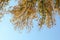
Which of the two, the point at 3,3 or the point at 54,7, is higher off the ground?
the point at 3,3

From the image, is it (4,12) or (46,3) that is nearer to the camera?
(46,3)

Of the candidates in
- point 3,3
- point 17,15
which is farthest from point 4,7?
point 17,15

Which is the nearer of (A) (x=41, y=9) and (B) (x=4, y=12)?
(A) (x=41, y=9)

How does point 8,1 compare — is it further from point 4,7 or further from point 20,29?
point 20,29

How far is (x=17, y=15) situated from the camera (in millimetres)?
2990

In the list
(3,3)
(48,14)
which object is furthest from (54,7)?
(3,3)

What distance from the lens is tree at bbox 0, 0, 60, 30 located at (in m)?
2.91

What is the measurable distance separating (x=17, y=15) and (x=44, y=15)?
44 centimetres

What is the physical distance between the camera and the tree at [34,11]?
2912 mm

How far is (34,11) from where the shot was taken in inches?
117

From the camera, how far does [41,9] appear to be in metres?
2.91

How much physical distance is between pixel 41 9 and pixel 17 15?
0.40 meters

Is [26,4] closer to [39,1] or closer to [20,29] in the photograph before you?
[39,1]

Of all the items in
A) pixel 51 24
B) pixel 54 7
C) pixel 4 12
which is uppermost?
pixel 4 12
